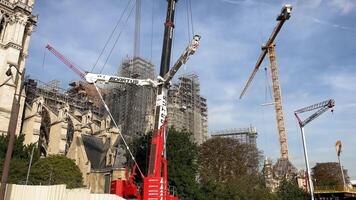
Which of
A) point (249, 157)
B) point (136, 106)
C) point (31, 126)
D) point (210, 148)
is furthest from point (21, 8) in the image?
point (249, 157)

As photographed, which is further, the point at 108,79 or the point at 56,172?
the point at 56,172

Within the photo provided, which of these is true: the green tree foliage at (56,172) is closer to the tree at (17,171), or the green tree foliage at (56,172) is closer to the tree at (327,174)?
the tree at (17,171)

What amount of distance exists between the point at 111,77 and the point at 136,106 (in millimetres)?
38504

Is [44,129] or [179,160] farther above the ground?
[44,129]

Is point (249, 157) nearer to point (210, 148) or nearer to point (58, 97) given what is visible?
point (210, 148)

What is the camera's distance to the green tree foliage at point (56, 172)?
42400mm

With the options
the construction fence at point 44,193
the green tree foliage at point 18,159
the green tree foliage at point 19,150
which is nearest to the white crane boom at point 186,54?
the construction fence at point 44,193

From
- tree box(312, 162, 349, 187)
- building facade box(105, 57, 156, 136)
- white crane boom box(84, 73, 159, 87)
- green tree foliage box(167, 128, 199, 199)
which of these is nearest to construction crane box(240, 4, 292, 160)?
tree box(312, 162, 349, 187)

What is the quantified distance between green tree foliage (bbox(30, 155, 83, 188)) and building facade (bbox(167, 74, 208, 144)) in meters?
29.6

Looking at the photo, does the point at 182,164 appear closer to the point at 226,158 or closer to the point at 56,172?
the point at 56,172

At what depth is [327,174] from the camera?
79.9 metres

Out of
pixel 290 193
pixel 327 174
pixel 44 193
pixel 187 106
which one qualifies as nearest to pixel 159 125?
pixel 44 193

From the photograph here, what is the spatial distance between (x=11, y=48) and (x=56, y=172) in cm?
1956

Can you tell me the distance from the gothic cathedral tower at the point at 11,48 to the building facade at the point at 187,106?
103ft
